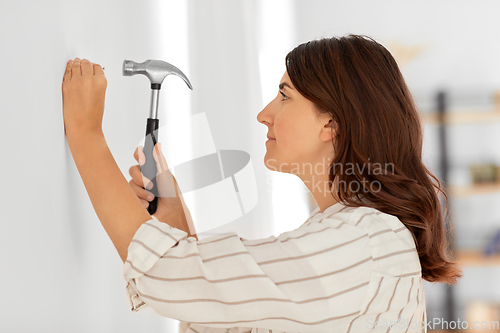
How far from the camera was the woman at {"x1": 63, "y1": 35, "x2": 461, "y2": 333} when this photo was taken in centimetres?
52

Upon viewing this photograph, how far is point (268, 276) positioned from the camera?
1.72 feet

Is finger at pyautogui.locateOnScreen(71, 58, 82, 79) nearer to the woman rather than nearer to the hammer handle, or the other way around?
the woman

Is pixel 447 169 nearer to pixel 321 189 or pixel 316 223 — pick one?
pixel 321 189

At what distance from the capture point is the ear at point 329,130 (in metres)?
0.78

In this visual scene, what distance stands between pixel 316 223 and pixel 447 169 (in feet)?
6.21

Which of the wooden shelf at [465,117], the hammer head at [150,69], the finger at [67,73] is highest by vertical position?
the hammer head at [150,69]

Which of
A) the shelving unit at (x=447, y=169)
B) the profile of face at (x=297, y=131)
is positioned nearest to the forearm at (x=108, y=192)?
the profile of face at (x=297, y=131)

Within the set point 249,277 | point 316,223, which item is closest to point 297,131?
point 316,223

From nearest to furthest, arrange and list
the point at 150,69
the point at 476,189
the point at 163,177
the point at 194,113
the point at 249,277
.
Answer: the point at 249,277 < the point at 150,69 < the point at 163,177 < the point at 194,113 < the point at 476,189

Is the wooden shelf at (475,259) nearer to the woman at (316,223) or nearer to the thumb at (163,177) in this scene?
the woman at (316,223)

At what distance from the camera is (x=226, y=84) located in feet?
4.83

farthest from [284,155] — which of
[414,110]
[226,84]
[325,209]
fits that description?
[226,84]

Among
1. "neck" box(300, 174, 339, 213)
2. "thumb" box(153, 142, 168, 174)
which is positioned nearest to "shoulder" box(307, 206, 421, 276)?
"neck" box(300, 174, 339, 213)

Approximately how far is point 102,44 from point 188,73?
23.5 inches
